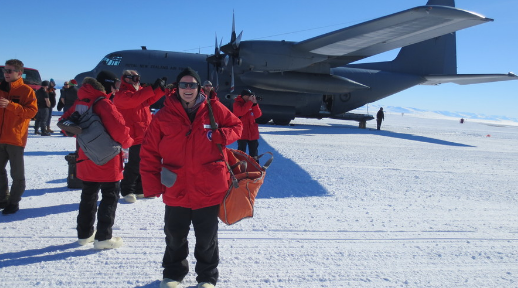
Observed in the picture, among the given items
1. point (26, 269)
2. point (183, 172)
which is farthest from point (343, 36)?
point (26, 269)

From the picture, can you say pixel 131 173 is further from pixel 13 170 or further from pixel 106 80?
pixel 106 80

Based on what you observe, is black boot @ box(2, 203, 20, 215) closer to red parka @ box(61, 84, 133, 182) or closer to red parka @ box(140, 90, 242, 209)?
red parka @ box(61, 84, 133, 182)

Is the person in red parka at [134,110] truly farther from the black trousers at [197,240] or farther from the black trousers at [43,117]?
the black trousers at [43,117]

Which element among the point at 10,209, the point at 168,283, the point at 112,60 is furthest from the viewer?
the point at 112,60

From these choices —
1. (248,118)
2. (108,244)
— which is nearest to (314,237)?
(108,244)

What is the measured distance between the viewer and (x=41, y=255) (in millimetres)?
3162

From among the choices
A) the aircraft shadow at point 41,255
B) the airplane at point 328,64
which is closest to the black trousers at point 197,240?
the aircraft shadow at point 41,255

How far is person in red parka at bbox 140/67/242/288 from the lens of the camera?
8.29 ft

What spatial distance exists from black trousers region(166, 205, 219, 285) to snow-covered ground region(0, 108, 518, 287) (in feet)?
0.72

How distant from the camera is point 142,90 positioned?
14.5 ft

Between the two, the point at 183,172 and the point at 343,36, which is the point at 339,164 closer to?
the point at 343,36

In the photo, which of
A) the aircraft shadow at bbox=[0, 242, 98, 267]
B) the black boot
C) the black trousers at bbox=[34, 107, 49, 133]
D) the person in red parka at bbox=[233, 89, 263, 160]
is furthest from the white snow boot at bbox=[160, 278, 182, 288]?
the black trousers at bbox=[34, 107, 49, 133]

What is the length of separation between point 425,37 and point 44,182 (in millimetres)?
11218

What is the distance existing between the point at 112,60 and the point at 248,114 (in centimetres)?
1113
